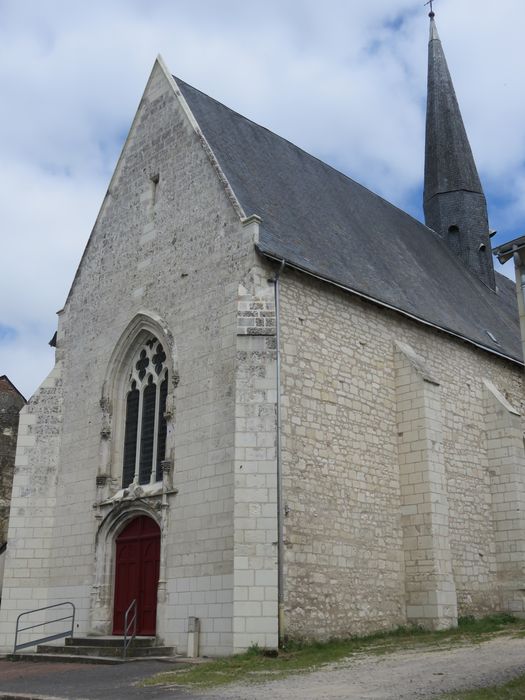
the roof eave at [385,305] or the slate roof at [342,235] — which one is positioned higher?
the slate roof at [342,235]

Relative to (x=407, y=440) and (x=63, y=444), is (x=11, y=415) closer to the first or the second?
(x=63, y=444)

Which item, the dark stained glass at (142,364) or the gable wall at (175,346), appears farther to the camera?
the dark stained glass at (142,364)

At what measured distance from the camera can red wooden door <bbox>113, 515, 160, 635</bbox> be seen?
13578 millimetres

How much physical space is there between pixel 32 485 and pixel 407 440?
292 inches

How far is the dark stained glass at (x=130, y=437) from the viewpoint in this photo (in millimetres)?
14781

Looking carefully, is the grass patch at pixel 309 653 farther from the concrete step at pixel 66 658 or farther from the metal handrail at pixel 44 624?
the metal handrail at pixel 44 624

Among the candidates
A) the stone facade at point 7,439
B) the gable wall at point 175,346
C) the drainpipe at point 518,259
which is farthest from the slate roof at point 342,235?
the stone facade at point 7,439

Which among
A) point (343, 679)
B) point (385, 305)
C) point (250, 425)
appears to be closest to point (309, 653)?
point (343, 679)

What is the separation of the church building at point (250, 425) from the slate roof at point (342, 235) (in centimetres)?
8

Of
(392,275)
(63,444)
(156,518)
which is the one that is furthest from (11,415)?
(392,275)

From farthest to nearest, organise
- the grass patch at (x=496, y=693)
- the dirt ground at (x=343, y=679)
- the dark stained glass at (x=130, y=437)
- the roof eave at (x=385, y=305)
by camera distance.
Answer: the dark stained glass at (x=130, y=437) < the roof eave at (x=385, y=305) < the dirt ground at (x=343, y=679) < the grass patch at (x=496, y=693)

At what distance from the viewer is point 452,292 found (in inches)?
769

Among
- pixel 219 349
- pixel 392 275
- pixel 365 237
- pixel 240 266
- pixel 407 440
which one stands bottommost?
pixel 407 440

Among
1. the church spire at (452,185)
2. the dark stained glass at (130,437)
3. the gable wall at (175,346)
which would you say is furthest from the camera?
the church spire at (452,185)
